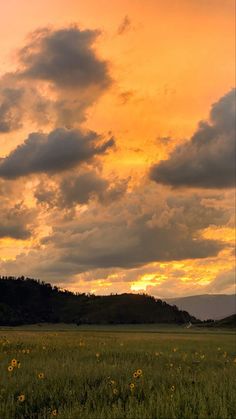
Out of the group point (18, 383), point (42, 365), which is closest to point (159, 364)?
point (42, 365)

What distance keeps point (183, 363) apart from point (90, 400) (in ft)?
26.3

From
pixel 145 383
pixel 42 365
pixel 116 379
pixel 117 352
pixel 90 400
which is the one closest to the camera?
pixel 90 400

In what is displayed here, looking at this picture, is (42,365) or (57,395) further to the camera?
(42,365)

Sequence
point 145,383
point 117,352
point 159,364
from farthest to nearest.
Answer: point 117,352
point 159,364
point 145,383

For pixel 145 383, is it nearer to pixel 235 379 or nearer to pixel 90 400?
pixel 90 400

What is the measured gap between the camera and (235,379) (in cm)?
1262

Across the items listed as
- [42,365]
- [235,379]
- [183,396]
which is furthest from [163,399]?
[42,365]

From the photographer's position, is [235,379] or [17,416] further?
[235,379]

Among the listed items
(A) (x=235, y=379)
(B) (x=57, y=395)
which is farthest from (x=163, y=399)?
(A) (x=235, y=379)

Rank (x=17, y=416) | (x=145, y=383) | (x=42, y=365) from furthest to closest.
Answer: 1. (x=42, y=365)
2. (x=145, y=383)
3. (x=17, y=416)

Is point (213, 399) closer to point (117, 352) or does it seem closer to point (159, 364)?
point (159, 364)

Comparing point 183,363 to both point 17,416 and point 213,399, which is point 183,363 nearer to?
point 213,399

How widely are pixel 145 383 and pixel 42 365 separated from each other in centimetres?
446

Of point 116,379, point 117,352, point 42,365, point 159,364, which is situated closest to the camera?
point 116,379
